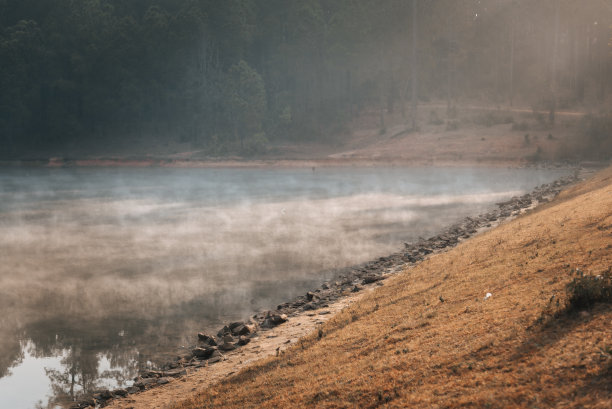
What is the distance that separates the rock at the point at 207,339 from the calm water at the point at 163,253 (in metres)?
0.60

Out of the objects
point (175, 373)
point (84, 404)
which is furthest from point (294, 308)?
point (84, 404)

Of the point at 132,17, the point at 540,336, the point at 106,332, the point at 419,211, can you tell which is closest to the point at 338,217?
the point at 419,211

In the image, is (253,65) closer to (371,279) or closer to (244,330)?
(371,279)

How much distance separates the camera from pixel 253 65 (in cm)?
8581

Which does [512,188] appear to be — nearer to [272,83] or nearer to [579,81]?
[579,81]

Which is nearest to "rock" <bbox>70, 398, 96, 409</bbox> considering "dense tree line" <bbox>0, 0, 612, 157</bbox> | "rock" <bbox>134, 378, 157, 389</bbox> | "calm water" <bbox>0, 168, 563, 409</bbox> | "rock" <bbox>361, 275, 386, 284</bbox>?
"calm water" <bbox>0, 168, 563, 409</bbox>

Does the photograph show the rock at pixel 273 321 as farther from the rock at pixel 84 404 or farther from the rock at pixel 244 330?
the rock at pixel 84 404

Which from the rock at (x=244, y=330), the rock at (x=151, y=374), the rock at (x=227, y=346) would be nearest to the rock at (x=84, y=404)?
the rock at (x=151, y=374)

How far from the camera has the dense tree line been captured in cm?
7688

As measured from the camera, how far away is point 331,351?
9.44m

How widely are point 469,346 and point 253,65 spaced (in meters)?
81.9

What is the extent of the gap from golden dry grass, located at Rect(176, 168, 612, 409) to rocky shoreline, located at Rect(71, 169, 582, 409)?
6.02ft

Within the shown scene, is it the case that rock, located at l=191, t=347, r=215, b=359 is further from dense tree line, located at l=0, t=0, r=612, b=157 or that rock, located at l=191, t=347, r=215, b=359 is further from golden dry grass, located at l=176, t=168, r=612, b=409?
dense tree line, located at l=0, t=0, r=612, b=157

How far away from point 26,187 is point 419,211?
111 ft
